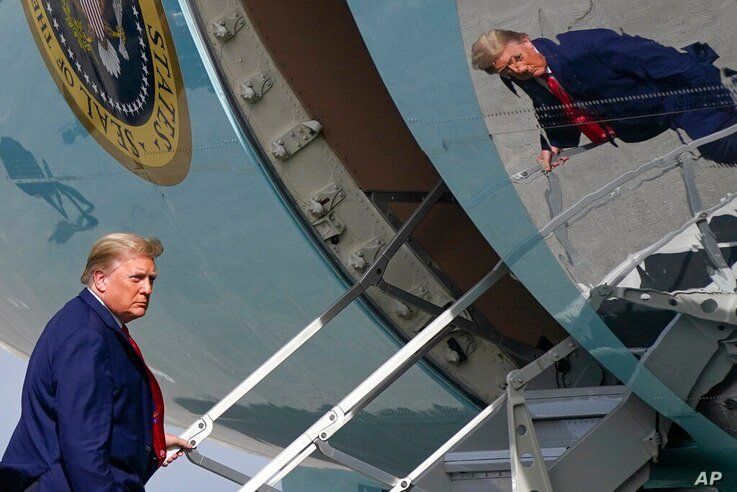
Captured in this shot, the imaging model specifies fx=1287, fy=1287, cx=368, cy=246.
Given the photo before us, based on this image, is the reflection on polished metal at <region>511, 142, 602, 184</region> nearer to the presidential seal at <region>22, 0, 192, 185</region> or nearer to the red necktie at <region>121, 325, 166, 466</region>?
the red necktie at <region>121, 325, 166, 466</region>

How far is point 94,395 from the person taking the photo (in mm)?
3680

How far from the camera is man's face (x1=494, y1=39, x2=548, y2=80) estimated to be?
4398 mm

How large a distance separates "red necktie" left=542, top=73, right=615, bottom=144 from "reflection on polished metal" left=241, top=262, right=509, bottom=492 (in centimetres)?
86

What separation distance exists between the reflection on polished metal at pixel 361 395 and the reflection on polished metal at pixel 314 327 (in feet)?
1.25

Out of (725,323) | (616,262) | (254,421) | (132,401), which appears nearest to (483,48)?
(616,262)

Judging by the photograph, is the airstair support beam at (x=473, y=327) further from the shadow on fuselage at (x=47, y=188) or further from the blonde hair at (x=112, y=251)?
the blonde hair at (x=112, y=251)

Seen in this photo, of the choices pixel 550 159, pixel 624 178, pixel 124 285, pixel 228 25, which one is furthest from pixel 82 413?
pixel 228 25

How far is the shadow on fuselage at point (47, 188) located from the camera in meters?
6.68

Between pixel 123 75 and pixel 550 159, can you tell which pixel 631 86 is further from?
pixel 123 75

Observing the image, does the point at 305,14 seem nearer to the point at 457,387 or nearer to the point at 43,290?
the point at 457,387

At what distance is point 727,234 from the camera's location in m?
4.29

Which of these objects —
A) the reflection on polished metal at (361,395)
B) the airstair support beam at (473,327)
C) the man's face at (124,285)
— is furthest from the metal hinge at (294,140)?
the man's face at (124,285)

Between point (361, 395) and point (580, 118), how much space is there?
1504 millimetres

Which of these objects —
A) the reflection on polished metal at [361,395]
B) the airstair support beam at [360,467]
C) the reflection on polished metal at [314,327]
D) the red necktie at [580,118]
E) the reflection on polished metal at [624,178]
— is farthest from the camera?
the reflection on polished metal at [314,327]
